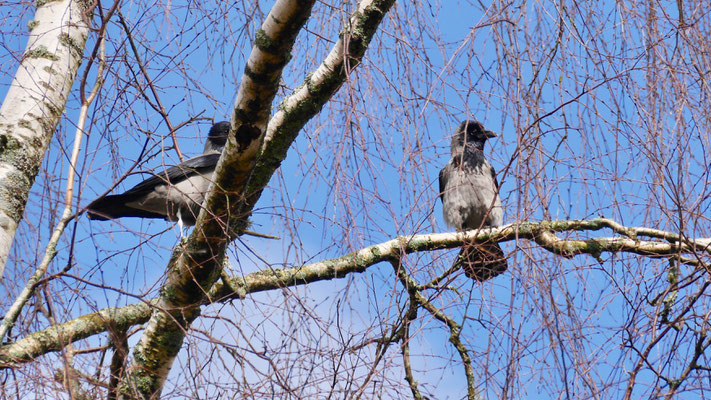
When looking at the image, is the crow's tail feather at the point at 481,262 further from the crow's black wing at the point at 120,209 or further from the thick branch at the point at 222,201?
the crow's black wing at the point at 120,209

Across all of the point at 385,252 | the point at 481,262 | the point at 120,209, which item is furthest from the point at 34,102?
the point at 481,262

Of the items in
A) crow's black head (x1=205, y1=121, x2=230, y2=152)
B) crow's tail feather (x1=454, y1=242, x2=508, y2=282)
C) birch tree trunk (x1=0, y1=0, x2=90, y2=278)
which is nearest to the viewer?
crow's tail feather (x1=454, y1=242, x2=508, y2=282)

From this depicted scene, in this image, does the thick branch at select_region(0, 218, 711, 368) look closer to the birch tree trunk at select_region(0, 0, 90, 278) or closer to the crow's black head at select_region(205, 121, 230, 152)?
the birch tree trunk at select_region(0, 0, 90, 278)

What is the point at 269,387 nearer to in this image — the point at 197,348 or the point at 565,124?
the point at 197,348

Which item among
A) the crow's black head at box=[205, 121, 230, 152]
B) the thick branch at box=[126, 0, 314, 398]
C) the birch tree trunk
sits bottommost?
the thick branch at box=[126, 0, 314, 398]

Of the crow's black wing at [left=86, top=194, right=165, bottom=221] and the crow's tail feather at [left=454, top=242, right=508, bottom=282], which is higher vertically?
the crow's black wing at [left=86, top=194, right=165, bottom=221]

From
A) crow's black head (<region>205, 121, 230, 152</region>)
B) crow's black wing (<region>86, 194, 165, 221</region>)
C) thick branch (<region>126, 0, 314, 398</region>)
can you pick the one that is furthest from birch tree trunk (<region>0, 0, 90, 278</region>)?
crow's black head (<region>205, 121, 230, 152</region>)

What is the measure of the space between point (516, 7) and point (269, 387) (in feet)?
5.64

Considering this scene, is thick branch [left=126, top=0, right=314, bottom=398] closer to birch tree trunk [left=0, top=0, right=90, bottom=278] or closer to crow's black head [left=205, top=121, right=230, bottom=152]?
birch tree trunk [left=0, top=0, right=90, bottom=278]

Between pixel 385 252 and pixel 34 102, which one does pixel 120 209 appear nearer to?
pixel 34 102

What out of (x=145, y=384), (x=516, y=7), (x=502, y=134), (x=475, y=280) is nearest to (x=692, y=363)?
(x=475, y=280)

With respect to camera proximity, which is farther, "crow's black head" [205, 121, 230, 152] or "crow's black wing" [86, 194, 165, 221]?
"crow's black head" [205, 121, 230, 152]

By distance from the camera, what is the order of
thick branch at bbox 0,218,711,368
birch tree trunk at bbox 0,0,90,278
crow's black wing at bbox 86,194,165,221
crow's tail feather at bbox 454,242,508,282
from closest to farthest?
1. crow's tail feather at bbox 454,242,508,282
2. birch tree trunk at bbox 0,0,90,278
3. thick branch at bbox 0,218,711,368
4. crow's black wing at bbox 86,194,165,221

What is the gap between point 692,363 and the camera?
2688 millimetres
